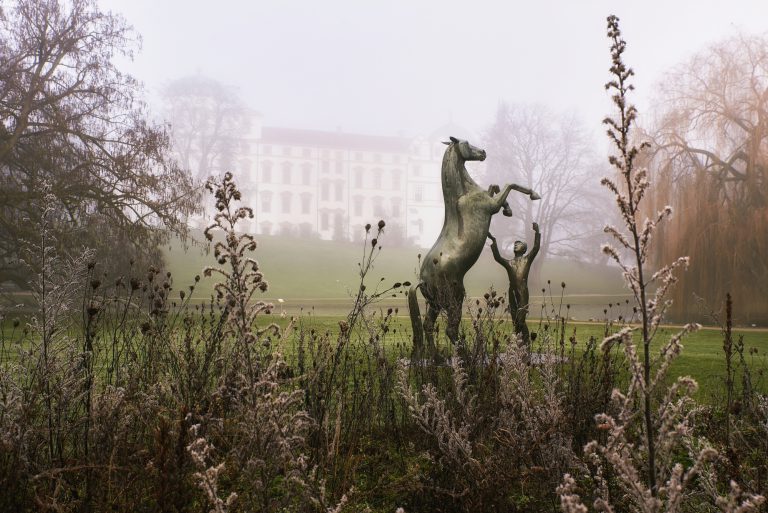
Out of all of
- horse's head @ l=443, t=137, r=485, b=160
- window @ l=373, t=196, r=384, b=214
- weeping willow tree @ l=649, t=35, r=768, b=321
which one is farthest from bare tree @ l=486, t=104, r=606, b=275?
window @ l=373, t=196, r=384, b=214

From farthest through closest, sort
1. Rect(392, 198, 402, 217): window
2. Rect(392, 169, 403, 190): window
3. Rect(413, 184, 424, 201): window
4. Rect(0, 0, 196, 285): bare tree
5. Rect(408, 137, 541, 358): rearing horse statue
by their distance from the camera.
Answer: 1. Rect(392, 169, 403, 190): window
2. Rect(413, 184, 424, 201): window
3. Rect(392, 198, 402, 217): window
4. Rect(0, 0, 196, 285): bare tree
5. Rect(408, 137, 541, 358): rearing horse statue

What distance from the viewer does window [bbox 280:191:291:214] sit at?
8162cm

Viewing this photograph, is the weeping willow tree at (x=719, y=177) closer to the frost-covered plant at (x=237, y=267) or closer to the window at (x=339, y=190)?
the frost-covered plant at (x=237, y=267)

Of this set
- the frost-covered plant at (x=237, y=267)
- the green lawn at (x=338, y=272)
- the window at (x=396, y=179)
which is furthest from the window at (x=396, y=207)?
the frost-covered plant at (x=237, y=267)

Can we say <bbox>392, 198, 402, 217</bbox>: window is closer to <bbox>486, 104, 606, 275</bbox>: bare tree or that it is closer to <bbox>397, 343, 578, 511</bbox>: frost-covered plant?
<bbox>486, 104, 606, 275</bbox>: bare tree

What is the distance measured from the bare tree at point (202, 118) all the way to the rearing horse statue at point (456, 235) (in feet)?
146

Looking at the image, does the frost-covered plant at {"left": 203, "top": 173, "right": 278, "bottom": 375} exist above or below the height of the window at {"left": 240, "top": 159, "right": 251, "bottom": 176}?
below

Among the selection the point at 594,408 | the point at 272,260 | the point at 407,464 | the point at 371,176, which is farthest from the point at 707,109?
the point at 371,176

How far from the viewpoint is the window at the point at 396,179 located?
88.6 m

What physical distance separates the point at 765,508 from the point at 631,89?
7.40 feet

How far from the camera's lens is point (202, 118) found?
50469mm

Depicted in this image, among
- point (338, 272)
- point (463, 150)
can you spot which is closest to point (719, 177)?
point (463, 150)

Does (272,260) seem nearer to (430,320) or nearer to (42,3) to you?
(42,3)

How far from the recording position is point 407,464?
3707mm
